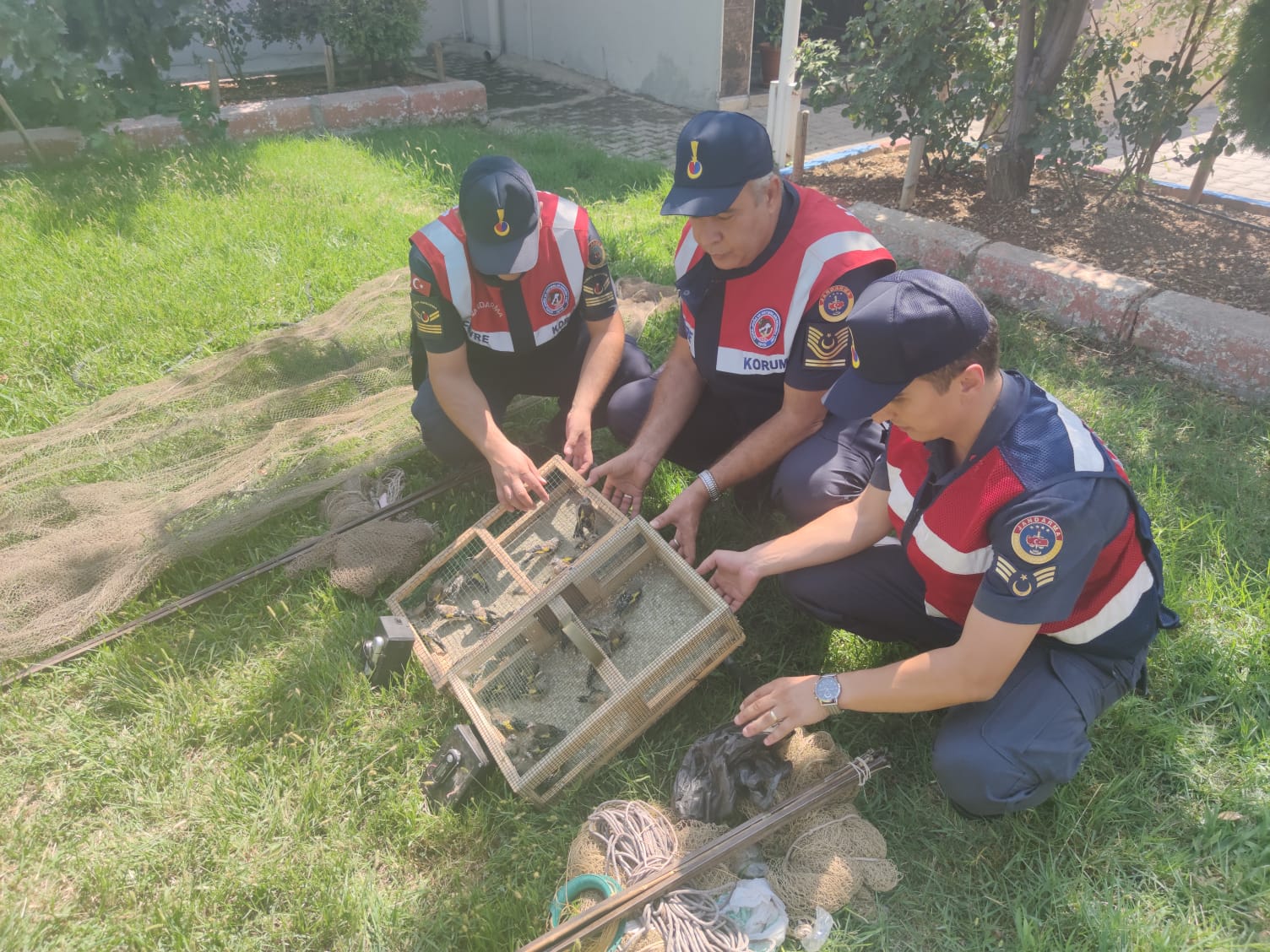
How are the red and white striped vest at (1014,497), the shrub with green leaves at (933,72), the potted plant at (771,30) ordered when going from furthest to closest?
the potted plant at (771,30), the shrub with green leaves at (933,72), the red and white striped vest at (1014,497)

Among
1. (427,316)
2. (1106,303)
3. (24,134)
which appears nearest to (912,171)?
(1106,303)

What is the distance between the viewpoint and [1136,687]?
8.52ft

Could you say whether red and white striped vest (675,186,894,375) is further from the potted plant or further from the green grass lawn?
the potted plant

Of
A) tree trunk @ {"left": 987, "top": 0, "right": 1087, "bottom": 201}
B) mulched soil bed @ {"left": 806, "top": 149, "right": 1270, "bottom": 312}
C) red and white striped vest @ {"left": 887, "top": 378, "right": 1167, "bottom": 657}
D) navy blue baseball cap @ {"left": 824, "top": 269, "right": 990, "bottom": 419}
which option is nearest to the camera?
navy blue baseball cap @ {"left": 824, "top": 269, "right": 990, "bottom": 419}

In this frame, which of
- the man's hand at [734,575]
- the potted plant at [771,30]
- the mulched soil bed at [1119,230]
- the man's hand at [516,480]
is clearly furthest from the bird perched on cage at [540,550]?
the potted plant at [771,30]

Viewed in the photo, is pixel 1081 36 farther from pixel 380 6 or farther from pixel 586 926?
pixel 380 6

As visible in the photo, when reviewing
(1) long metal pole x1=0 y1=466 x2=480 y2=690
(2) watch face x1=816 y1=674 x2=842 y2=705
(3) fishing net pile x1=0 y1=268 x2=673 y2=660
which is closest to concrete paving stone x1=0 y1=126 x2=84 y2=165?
(3) fishing net pile x1=0 y1=268 x2=673 y2=660

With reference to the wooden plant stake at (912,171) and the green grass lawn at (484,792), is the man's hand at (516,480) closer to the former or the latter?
the green grass lawn at (484,792)

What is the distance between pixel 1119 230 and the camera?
552cm

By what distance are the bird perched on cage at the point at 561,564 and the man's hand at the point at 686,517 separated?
0.34 m

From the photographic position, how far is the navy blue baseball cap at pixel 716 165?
2771 millimetres

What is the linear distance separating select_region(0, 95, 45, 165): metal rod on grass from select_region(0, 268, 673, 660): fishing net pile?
433 cm

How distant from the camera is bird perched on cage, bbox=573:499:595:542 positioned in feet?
10.1

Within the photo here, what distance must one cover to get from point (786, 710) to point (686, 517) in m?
0.91
